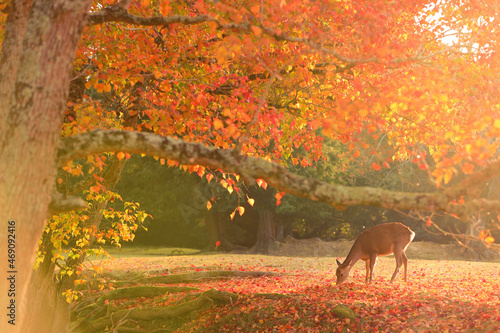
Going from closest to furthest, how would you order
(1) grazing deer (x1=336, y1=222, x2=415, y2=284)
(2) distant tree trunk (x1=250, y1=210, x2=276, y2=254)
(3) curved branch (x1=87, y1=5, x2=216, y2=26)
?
(3) curved branch (x1=87, y1=5, x2=216, y2=26) < (1) grazing deer (x1=336, y1=222, x2=415, y2=284) < (2) distant tree trunk (x1=250, y1=210, x2=276, y2=254)

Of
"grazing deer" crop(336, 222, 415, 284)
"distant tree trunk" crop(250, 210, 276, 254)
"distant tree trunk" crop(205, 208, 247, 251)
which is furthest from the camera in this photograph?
"distant tree trunk" crop(205, 208, 247, 251)

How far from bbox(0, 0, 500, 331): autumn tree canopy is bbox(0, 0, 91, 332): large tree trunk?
1 cm

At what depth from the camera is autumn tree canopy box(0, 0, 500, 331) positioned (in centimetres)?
530

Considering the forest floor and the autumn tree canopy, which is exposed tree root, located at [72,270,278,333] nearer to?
the forest floor

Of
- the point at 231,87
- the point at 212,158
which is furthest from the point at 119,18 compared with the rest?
the point at 231,87

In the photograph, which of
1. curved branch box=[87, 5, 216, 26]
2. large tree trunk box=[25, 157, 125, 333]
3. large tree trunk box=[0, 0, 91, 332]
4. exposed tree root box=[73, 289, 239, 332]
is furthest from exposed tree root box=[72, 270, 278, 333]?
curved branch box=[87, 5, 216, 26]

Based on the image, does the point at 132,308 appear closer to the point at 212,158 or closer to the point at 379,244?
the point at 379,244

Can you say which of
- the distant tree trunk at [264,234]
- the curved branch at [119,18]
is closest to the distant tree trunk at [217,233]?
the distant tree trunk at [264,234]

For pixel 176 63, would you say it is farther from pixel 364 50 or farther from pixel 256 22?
pixel 364 50

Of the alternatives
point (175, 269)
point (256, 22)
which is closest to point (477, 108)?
point (256, 22)

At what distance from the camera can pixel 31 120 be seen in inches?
205

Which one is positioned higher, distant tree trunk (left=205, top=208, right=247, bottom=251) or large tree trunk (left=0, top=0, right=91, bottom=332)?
large tree trunk (left=0, top=0, right=91, bottom=332)

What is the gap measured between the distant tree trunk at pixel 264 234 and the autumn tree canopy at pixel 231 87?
21577mm

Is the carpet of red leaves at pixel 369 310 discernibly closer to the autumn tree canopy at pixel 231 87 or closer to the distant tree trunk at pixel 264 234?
the autumn tree canopy at pixel 231 87
